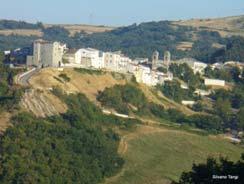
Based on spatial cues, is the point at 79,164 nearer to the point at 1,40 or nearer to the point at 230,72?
the point at 230,72

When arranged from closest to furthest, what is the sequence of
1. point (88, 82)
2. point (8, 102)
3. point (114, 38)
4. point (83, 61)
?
point (8, 102), point (88, 82), point (83, 61), point (114, 38)

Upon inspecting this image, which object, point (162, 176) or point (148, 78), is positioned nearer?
point (162, 176)

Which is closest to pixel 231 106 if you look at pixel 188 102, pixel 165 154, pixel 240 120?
pixel 188 102

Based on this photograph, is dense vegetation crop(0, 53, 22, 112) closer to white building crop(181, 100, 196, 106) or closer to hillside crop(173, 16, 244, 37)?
white building crop(181, 100, 196, 106)

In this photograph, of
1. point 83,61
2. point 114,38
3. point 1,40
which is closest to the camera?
point 83,61

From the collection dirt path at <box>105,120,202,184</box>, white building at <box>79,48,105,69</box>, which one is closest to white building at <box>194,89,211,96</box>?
white building at <box>79,48,105,69</box>

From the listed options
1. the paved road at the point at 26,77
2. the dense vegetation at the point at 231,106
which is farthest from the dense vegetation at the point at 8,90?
the dense vegetation at the point at 231,106

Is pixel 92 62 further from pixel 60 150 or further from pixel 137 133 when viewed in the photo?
pixel 60 150

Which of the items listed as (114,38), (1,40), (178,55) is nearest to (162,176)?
(178,55)
